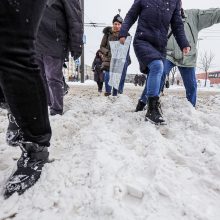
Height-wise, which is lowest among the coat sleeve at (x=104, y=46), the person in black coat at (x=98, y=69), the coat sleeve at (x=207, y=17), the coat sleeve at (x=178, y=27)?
the person in black coat at (x=98, y=69)

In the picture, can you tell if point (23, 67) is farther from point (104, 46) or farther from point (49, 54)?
point (104, 46)

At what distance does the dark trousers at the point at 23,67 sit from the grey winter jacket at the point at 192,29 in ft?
12.0

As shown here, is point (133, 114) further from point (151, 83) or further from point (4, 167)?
point (4, 167)

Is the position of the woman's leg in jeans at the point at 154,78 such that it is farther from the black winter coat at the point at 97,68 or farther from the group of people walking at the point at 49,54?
the black winter coat at the point at 97,68

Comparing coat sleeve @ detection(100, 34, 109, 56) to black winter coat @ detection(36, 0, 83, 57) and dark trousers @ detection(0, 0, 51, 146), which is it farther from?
dark trousers @ detection(0, 0, 51, 146)

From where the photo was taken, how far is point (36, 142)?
1.68 m

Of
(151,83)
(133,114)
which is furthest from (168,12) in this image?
(133,114)

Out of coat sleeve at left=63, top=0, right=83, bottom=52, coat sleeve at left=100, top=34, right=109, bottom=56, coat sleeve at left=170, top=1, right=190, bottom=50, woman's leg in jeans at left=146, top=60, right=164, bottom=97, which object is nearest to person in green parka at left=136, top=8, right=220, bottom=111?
coat sleeve at left=170, top=1, right=190, bottom=50

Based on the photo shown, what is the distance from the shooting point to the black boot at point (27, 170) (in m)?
1.58

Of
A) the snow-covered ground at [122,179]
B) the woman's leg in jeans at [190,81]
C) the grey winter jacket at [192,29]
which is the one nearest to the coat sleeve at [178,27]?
the grey winter jacket at [192,29]

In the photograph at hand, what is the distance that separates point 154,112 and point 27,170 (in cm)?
214

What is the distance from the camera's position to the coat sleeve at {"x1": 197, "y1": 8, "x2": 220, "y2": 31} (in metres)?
4.90

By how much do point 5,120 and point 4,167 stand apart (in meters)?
1.79

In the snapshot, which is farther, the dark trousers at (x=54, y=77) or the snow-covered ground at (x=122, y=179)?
the dark trousers at (x=54, y=77)
